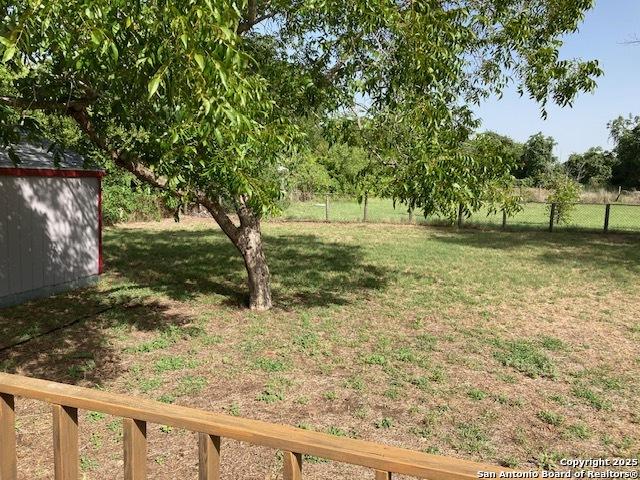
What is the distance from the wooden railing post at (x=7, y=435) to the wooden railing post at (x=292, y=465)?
1.01m

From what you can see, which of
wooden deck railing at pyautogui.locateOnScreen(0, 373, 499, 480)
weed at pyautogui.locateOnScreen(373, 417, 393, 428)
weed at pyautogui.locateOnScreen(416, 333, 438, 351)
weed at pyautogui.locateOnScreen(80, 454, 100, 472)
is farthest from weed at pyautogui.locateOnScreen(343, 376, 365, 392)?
wooden deck railing at pyautogui.locateOnScreen(0, 373, 499, 480)

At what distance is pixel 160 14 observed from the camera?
104 inches

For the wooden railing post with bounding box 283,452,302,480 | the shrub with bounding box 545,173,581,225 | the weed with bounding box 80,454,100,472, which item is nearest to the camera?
the wooden railing post with bounding box 283,452,302,480

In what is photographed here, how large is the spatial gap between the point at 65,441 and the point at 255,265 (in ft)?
17.0

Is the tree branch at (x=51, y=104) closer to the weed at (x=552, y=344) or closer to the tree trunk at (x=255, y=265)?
the tree trunk at (x=255, y=265)

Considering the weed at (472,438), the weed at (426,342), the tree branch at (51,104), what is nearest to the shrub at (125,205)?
the tree branch at (51,104)

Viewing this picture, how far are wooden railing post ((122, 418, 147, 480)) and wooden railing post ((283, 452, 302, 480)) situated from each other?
47 centimetres

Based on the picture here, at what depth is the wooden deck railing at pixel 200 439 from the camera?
4.09ft

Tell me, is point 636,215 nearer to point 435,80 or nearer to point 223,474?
point 435,80

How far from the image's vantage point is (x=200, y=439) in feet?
4.79

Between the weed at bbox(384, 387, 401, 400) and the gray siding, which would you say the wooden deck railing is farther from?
the gray siding

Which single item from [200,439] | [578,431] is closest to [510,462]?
[578,431]

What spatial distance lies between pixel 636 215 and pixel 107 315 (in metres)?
22.4

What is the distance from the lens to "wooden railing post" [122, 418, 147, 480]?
59.9 inches
